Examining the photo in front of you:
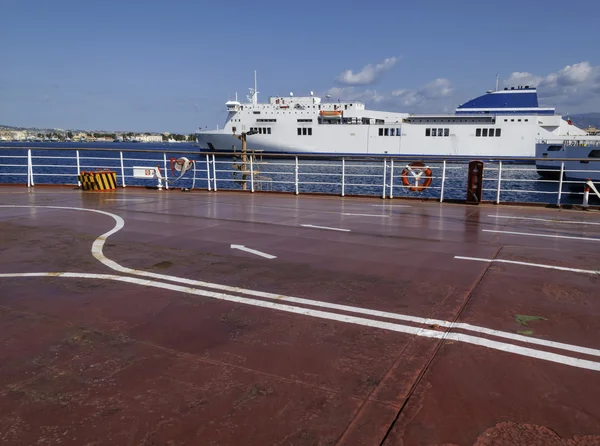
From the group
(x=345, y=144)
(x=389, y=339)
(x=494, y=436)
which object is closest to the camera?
(x=494, y=436)

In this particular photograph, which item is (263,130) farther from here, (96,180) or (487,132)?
(96,180)

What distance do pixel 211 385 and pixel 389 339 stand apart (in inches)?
54.2

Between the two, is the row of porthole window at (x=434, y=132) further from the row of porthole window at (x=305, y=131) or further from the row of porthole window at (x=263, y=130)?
the row of porthole window at (x=263, y=130)

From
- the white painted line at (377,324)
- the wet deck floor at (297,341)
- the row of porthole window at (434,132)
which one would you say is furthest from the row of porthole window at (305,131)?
the white painted line at (377,324)

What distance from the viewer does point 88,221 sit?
8289 mm

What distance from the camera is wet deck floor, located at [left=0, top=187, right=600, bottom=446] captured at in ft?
7.32

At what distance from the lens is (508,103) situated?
64625mm

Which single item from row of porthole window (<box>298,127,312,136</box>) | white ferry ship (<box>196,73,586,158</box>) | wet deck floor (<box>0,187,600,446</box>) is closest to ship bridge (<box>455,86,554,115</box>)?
white ferry ship (<box>196,73,586,158</box>)

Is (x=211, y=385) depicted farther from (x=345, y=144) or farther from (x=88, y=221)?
(x=345, y=144)

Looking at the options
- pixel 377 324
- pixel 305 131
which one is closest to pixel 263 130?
pixel 305 131

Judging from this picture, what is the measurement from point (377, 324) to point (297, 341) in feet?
2.40

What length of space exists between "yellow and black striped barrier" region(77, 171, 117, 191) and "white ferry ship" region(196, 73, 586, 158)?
145ft

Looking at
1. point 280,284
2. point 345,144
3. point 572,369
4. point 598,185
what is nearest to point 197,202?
point 280,284

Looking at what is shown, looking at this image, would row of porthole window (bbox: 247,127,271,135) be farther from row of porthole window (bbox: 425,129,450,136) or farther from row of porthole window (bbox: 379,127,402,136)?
row of porthole window (bbox: 425,129,450,136)
